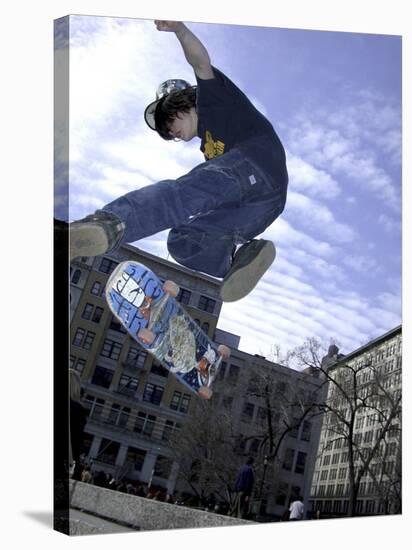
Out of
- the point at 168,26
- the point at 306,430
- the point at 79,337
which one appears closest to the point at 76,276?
the point at 79,337

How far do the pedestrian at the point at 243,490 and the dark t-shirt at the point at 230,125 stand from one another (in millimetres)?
4065

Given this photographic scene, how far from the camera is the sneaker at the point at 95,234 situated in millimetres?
8922

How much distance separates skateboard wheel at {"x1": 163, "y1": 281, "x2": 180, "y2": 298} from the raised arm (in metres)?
2.73

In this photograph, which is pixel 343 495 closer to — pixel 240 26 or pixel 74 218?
pixel 74 218

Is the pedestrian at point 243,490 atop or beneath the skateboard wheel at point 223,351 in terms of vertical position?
beneath

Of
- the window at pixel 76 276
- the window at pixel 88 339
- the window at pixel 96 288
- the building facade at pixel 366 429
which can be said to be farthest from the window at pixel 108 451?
the building facade at pixel 366 429

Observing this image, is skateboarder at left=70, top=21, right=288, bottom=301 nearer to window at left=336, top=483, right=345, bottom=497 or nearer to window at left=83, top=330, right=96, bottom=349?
→ window at left=83, top=330, right=96, bottom=349

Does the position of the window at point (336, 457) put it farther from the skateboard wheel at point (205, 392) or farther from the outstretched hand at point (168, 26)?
the outstretched hand at point (168, 26)

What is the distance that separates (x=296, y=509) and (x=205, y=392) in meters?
2.28

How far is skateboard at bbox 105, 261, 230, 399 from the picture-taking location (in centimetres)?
948

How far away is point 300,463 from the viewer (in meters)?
11.1

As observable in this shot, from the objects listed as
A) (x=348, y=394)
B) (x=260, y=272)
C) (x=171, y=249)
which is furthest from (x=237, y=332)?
(x=348, y=394)

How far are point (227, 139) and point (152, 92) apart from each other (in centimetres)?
124

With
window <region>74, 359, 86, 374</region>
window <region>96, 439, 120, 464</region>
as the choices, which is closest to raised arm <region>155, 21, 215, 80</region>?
window <region>74, 359, 86, 374</region>
